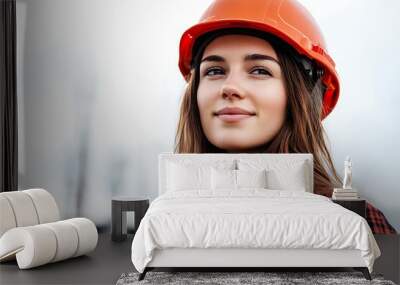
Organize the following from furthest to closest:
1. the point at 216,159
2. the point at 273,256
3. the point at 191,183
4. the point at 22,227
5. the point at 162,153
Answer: the point at 162,153 < the point at 216,159 < the point at 191,183 < the point at 22,227 < the point at 273,256

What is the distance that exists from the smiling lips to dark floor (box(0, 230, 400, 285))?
4.97ft

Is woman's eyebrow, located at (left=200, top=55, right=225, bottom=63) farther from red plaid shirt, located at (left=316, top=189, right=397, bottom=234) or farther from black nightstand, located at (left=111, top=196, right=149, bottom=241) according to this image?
red plaid shirt, located at (left=316, top=189, right=397, bottom=234)

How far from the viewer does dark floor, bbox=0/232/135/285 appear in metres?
4.33

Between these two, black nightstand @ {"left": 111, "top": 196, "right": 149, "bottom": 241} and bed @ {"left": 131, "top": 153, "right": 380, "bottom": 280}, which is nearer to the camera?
bed @ {"left": 131, "top": 153, "right": 380, "bottom": 280}

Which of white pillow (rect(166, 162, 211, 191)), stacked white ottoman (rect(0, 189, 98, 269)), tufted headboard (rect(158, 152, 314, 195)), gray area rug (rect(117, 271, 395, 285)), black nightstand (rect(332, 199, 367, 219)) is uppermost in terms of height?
tufted headboard (rect(158, 152, 314, 195))

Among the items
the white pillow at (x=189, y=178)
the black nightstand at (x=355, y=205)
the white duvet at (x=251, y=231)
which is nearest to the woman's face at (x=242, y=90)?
the white pillow at (x=189, y=178)

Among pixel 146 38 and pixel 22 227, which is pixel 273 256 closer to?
pixel 22 227

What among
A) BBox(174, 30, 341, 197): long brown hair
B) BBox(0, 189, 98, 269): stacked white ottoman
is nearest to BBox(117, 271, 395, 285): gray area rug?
BBox(0, 189, 98, 269): stacked white ottoman

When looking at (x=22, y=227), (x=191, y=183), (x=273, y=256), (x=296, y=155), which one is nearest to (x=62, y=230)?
(x=22, y=227)

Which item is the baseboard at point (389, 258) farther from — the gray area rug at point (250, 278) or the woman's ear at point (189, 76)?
the woman's ear at point (189, 76)

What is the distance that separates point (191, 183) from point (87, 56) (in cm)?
188

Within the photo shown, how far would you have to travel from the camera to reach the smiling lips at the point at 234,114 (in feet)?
19.4

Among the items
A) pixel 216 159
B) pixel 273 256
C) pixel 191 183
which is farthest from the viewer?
pixel 216 159

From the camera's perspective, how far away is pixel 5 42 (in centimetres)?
638
